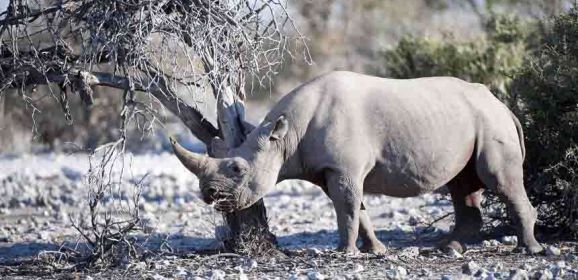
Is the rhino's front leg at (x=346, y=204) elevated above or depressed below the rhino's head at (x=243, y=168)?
below

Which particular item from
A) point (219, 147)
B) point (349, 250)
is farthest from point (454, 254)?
point (219, 147)

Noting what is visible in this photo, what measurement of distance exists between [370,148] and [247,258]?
1.45m

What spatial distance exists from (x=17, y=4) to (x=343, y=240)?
140 inches

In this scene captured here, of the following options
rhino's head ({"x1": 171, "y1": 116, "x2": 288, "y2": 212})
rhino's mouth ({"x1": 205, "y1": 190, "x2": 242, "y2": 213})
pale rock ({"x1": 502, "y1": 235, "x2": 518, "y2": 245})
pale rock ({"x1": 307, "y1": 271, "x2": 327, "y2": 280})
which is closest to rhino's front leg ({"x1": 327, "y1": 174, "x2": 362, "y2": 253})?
rhino's head ({"x1": 171, "y1": 116, "x2": 288, "y2": 212})

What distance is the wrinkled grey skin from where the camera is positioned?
10469mm

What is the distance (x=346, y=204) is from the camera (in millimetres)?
10484

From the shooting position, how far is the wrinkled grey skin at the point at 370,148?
412 inches

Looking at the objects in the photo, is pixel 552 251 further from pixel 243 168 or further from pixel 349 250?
pixel 243 168

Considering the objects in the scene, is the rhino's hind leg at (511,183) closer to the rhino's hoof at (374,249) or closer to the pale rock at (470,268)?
the rhino's hoof at (374,249)

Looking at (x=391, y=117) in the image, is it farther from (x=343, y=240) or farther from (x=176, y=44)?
(x=176, y=44)

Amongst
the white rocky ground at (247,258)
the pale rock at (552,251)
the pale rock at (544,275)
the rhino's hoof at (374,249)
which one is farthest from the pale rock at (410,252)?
the pale rock at (544,275)

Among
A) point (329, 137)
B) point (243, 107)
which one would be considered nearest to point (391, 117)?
point (329, 137)

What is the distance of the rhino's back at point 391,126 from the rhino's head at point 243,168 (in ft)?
0.82

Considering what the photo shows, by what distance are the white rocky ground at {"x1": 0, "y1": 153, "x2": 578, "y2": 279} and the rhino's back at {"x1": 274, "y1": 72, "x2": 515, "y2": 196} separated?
764mm
